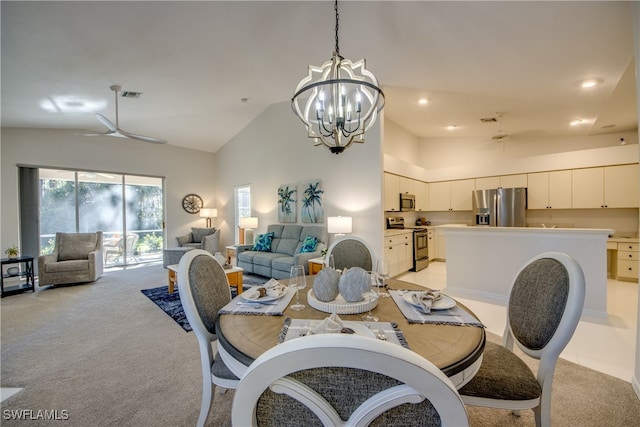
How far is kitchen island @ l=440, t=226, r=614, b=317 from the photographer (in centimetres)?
314

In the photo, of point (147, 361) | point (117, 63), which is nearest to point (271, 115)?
point (117, 63)

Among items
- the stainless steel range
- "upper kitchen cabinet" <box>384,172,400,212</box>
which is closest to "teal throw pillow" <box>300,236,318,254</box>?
"upper kitchen cabinet" <box>384,172,400,212</box>

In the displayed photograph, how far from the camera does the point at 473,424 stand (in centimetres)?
158

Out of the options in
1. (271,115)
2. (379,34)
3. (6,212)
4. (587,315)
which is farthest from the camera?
(271,115)

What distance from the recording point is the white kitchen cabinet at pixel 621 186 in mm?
4469

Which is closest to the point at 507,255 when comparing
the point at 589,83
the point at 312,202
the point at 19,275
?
the point at 589,83

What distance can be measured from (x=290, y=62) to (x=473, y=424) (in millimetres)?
4307

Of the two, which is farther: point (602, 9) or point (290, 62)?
point (290, 62)

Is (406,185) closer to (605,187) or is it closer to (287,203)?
(287,203)

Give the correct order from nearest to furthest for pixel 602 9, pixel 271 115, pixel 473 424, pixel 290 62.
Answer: pixel 473 424, pixel 602 9, pixel 290 62, pixel 271 115

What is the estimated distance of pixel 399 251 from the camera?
496 centimetres

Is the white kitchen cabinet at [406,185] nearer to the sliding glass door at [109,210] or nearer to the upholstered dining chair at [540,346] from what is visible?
the upholstered dining chair at [540,346]

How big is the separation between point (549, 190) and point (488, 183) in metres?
1.03

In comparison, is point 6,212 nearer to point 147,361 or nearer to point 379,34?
point 147,361
